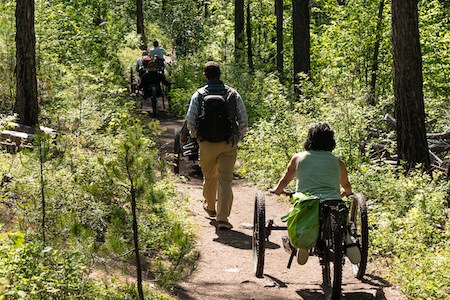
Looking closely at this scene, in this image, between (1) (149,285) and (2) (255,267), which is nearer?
(1) (149,285)

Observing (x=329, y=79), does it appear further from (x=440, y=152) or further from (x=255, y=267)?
(x=255, y=267)

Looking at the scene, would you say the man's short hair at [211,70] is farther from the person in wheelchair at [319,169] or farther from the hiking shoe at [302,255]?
the hiking shoe at [302,255]

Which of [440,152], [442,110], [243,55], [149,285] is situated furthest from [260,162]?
[243,55]

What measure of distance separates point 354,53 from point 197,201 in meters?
8.93

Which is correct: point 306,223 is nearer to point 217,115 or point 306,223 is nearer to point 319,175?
point 319,175

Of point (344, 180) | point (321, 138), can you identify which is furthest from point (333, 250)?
point (321, 138)

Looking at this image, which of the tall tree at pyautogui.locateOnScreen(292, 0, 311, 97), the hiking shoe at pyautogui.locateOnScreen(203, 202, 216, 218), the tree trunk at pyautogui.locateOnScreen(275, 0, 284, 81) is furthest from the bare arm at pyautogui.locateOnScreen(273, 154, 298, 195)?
the tree trunk at pyautogui.locateOnScreen(275, 0, 284, 81)

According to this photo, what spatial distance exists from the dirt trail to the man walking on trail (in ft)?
1.61

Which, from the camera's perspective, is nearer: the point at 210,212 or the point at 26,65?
the point at 210,212

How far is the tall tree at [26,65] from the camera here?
1182 cm

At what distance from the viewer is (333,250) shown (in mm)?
5727

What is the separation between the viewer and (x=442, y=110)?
14.5 metres

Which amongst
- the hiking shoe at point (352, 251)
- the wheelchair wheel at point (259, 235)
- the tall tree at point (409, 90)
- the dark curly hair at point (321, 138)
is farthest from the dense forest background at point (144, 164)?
the dark curly hair at point (321, 138)

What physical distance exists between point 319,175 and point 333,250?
811 mm
